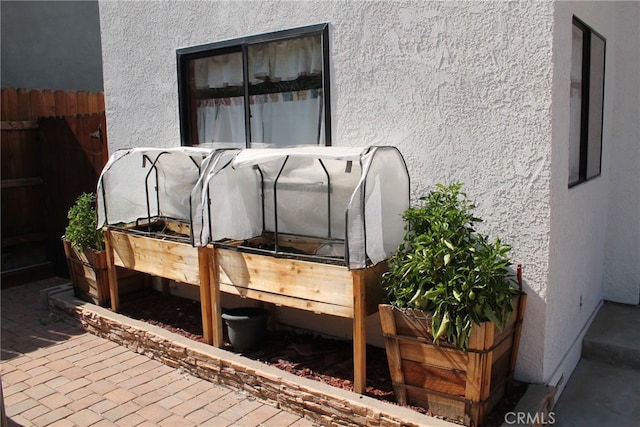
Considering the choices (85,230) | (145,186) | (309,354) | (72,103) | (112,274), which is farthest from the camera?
(72,103)

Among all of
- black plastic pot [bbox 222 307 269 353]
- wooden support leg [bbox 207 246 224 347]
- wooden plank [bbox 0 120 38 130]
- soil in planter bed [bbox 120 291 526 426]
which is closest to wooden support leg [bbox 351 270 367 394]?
soil in planter bed [bbox 120 291 526 426]

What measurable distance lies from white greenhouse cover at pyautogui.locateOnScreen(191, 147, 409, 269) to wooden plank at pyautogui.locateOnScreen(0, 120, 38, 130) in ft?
14.5

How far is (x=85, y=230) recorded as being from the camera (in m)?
6.00

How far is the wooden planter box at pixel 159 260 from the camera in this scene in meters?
4.70

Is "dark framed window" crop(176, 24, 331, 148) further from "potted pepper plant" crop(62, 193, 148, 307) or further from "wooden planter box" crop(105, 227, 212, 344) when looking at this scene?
"potted pepper plant" crop(62, 193, 148, 307)

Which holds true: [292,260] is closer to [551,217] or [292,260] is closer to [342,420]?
[342,420]

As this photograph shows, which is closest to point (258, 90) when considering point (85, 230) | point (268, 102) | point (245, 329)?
point (268, 102)

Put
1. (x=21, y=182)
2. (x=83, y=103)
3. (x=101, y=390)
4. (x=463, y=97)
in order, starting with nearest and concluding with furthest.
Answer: (x=463, y=97)
(x=101, y=390)
(x=21, y=182)
(x=83, y=103)

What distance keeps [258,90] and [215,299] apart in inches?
78.4

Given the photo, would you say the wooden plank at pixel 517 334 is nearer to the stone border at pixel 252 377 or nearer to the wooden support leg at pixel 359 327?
the stone border at pixel 252 377

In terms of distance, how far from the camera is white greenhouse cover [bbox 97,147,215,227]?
5629mm

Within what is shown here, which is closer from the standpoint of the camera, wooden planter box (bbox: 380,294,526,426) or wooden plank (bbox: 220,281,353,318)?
wooden planter box (bbox: 380,294,526,426)

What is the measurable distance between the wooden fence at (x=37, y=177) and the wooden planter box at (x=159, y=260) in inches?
76.8

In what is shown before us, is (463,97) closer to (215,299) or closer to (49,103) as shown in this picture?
(215,299)
